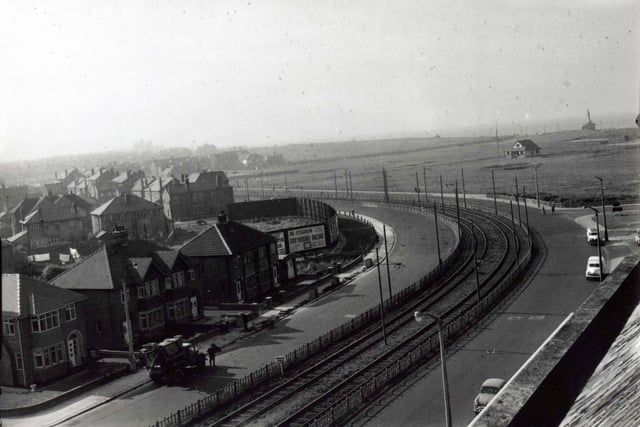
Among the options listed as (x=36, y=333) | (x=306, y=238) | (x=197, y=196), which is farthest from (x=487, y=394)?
(x=197, y=196)

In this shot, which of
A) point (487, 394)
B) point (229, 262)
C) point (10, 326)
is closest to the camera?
point (487, 394)

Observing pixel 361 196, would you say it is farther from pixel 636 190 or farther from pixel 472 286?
pixel 472 286

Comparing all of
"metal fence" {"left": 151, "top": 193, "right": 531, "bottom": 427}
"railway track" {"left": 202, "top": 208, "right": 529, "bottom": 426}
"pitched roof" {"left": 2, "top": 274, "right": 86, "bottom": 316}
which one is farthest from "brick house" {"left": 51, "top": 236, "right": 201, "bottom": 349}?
"railway track" {"left": 202, "top": 208, "right": 529, "bottom": 426}

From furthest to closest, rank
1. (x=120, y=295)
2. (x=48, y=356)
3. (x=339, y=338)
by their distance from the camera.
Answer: (x=120, y=295) < (x=339, y=338) < (x=48, y=356)

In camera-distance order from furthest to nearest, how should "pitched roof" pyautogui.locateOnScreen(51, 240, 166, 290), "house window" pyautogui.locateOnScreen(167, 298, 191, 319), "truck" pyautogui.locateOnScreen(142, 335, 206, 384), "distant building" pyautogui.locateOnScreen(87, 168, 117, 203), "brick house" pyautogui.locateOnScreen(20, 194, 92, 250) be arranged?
1. "distant building" pyautogui.locateOnScreen(87, 168, 117, 203)
2. "brick house" pyautogui.locateOnScreen(20, 194, 92, 250)
3. "house window" pyautogui.locateOnScreen(167, 298, 191, 319)
4. "pitched roof" pyautogui.locateOnScreen(51, 240, 166, 290)
5. "truck" pyautogui.locateOnScreen(142, 335, 206, 384)

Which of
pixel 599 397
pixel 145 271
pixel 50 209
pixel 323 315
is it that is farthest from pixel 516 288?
pixel 50 209

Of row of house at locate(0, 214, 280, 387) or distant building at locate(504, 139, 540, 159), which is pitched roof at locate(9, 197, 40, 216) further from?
distant building at locate(504, 139, 540, 159)

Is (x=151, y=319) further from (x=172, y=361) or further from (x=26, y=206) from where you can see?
(x=26, y=206)
